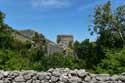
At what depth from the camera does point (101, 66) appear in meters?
23.9

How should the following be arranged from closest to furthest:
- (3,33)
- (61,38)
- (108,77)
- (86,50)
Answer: (108,77) < (3,33) < (86,50) < (61,38)

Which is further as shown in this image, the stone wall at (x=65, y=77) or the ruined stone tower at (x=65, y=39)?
the ruined stone tower at (x=65, y=39)

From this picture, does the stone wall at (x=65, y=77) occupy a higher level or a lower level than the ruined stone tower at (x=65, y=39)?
lower

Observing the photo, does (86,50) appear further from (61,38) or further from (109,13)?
(61,38)

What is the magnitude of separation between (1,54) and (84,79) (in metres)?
10.8

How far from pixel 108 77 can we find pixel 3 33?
1917cm

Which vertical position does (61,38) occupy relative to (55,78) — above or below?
above

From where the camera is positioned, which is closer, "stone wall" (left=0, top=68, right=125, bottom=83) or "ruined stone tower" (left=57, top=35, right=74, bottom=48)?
"stone wall" (left=0, top=68, right=125, bottom=83)

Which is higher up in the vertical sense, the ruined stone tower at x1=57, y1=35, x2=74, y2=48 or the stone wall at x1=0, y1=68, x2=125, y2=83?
the ruined stone tower at x1=57, y1=35, x2=74, y2=48

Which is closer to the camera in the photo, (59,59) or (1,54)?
(1,54)

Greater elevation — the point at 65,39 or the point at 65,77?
the point at 65,39

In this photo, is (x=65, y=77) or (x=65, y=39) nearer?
(x=65, y=77)

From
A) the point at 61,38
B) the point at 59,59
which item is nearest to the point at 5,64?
the point at 59,59

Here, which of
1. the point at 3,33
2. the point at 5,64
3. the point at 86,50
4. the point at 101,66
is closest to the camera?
the point at 5,64
